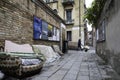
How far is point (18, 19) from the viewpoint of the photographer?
5.93 meters

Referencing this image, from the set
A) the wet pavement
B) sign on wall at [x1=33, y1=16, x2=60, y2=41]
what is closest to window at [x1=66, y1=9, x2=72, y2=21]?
sign on wall at [x1=33, y1=16, x2=60, y2=41]

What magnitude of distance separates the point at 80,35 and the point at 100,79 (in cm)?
1641

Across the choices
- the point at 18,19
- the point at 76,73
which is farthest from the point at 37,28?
the point at 76,73

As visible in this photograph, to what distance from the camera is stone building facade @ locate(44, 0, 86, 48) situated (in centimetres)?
2055

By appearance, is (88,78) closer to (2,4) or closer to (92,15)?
(2,4)

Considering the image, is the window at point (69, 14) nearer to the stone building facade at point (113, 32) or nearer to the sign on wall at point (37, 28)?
the sign on wall at point (37, 28)

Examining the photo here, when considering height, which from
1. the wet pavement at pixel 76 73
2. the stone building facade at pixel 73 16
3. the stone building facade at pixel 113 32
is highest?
the stone building facade at pixel 73 16

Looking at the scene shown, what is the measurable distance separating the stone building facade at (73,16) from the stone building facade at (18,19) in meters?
12.6

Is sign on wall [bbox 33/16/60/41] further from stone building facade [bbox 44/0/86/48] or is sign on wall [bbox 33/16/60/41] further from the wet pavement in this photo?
stone building facade [bbox 44/0/86/48]

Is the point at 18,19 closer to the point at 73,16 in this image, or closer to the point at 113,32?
the point at 113,32

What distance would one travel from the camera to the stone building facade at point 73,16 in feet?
67.4

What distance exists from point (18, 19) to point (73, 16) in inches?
620

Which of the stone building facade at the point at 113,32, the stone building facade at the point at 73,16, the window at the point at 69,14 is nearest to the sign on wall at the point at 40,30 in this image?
the stone building facade at the point at 113,32

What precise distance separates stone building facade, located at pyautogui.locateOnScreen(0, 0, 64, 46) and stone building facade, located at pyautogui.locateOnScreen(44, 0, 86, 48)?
1264cm
